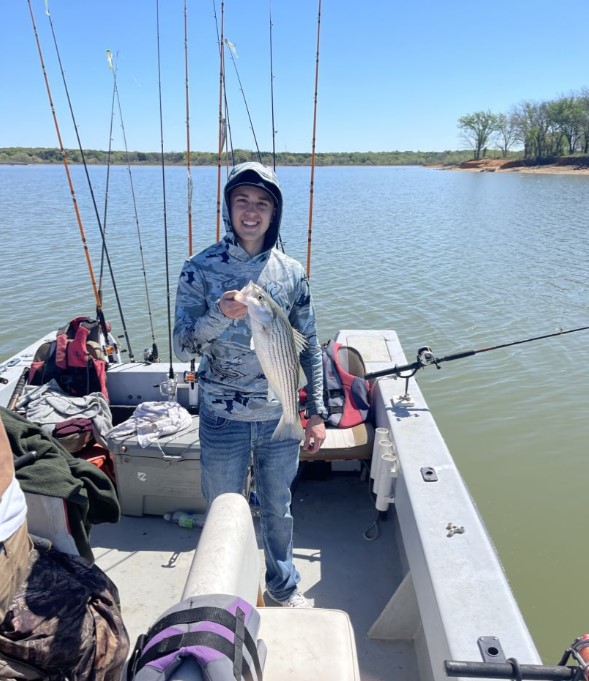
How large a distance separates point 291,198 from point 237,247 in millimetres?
30319

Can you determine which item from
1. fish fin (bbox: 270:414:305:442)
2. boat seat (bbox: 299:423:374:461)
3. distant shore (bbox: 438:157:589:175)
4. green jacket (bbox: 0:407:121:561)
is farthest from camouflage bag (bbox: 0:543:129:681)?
distant shore (bbox: 438:157:589:175)

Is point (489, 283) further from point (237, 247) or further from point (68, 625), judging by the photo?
point (68, 625)

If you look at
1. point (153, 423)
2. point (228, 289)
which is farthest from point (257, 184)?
point (153, 423)

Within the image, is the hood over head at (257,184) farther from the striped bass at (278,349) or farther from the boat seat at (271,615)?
the boat seat at (271,615)

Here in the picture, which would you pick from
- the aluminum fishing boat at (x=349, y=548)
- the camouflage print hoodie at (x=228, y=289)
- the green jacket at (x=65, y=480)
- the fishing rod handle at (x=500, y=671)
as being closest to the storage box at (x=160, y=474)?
the aluminum fishing boat at (x=349, y=548)

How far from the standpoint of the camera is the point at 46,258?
580 inches

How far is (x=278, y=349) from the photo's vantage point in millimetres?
2119

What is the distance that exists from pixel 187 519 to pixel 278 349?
2.02 m

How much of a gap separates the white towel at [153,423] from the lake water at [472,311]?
1751mm

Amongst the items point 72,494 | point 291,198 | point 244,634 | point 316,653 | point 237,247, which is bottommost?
point 291,198

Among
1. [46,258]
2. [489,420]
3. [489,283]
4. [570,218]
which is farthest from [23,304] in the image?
[570,218]

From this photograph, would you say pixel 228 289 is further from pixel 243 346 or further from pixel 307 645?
pixel 307 645

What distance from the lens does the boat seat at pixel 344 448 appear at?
3691 millimetres

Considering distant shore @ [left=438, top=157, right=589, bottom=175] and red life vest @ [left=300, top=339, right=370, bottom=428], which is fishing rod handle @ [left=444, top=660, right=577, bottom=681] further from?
distant shore @ [left=438, top=157, right=589, bottom=175]
